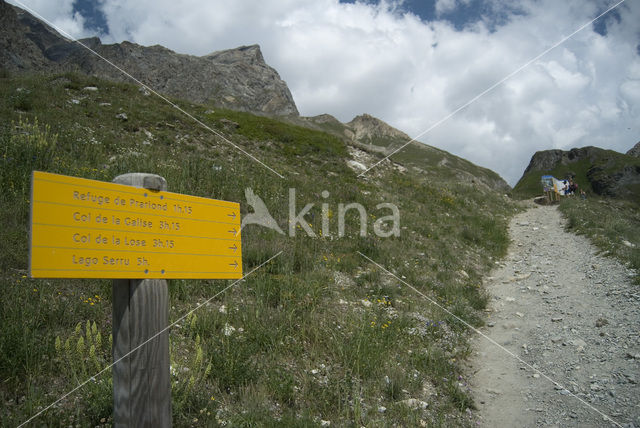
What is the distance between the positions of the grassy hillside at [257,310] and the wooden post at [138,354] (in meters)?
1.09

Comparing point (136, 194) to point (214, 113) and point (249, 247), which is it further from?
point (214, 113)

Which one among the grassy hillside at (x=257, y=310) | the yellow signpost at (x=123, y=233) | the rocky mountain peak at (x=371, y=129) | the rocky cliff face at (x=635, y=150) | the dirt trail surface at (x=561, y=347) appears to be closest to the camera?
the yellow signpost at (x=123, y=233)

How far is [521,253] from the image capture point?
479 inches

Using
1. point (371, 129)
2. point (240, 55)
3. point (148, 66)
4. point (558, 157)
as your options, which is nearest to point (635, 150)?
point (558, 157)

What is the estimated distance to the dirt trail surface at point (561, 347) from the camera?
14.3 feet

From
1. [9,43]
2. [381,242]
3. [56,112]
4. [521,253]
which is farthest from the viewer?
[9,43]

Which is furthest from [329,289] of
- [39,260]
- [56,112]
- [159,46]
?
[159,46]

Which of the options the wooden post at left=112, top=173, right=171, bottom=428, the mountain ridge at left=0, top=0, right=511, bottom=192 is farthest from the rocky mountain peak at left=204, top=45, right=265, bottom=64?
the wooden post at left=112, top=173, right=171, bottom=428

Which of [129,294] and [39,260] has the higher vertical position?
[39,260]

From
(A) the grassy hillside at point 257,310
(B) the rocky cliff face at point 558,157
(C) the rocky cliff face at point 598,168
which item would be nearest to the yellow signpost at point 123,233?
(A) the grassy hillside at point 257,310

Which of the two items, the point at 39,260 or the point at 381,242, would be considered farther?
the point at 381,242

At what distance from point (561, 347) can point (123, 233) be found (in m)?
6.78

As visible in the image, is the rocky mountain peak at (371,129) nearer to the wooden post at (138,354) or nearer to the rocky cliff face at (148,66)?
the rocky cliff face at (148,66)

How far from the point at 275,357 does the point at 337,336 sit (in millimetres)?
998
